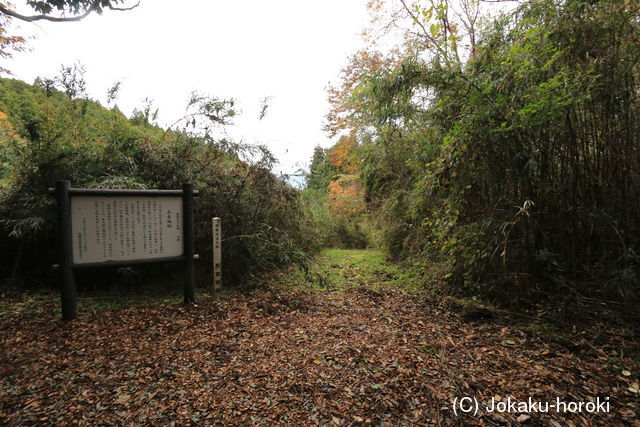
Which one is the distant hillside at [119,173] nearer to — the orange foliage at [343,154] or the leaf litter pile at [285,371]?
the leaf litter pile at [285,371]

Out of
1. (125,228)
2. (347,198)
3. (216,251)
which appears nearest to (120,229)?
(125,228)

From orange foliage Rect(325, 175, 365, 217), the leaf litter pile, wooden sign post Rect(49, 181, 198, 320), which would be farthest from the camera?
orange foliage Rect(325, 175, 365, 217)

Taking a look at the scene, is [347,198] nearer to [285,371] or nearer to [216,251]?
[216,251]

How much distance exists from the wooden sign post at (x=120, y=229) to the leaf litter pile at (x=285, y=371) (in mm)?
541

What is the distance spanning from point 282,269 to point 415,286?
7.05ft

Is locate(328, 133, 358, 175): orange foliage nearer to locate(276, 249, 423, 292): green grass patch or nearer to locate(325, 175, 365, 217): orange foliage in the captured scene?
locate(325, 175, 365, 217): orange foliage

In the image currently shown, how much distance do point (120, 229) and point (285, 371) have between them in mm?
2198

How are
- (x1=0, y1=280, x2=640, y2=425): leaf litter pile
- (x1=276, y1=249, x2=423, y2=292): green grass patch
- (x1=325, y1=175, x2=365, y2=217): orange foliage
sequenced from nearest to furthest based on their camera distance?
(x1=0, y1=280, x2=640, y2=425): leaf litter pile → (x1=276, y1=249, x2=423, y2=292): green grass patch → (x1=325, y1=175, x2=365, y2=217): orange foliage

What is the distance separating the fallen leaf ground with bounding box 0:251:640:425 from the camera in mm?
1655

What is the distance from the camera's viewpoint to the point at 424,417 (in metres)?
1.64

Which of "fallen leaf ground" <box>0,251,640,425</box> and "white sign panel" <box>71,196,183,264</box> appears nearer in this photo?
"fallen leaf ground" <box>0,251,640,425</box>

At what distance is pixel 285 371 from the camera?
2070 millimetres

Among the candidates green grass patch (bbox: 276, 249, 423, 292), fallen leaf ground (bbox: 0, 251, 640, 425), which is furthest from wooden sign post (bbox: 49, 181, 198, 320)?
green grass patch (bbox: 276, 249, 423, 292)

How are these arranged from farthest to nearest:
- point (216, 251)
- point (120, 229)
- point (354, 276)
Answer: point (354, 276)
point (216, 251)
point (120, 229)
